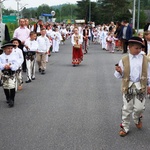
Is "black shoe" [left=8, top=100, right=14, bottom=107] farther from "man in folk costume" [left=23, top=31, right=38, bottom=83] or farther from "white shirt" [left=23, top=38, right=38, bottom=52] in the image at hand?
"white shirt" [left=23, top=38, right=38, bottom=52]

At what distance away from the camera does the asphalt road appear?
610 cm

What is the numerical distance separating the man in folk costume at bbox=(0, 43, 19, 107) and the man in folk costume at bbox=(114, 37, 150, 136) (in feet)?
10.4

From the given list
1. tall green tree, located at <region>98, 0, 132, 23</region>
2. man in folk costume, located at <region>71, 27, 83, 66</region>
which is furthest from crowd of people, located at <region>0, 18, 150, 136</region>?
tall green tree, located at <region>98, 0, 132, 23</region>

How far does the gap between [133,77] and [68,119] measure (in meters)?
1.76

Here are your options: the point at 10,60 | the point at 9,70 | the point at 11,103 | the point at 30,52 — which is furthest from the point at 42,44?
the point at 11,103

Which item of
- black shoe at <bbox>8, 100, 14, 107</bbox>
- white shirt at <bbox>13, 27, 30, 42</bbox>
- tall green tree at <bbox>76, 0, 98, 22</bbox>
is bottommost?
black shoe at <bbox>8, 100, 14, 107</bbox>

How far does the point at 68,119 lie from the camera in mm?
7570

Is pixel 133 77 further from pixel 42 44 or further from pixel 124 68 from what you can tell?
pixel 42 44

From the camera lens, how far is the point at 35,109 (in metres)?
8.44

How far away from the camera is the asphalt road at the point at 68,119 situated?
240 inches

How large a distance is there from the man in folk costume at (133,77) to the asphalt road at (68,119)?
0.44 meters

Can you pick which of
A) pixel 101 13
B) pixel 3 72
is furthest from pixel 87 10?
pixel 3 72

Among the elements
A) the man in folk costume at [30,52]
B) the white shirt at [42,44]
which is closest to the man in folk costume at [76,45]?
the white shirt at [42,44]

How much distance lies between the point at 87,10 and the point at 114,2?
11625 mm
